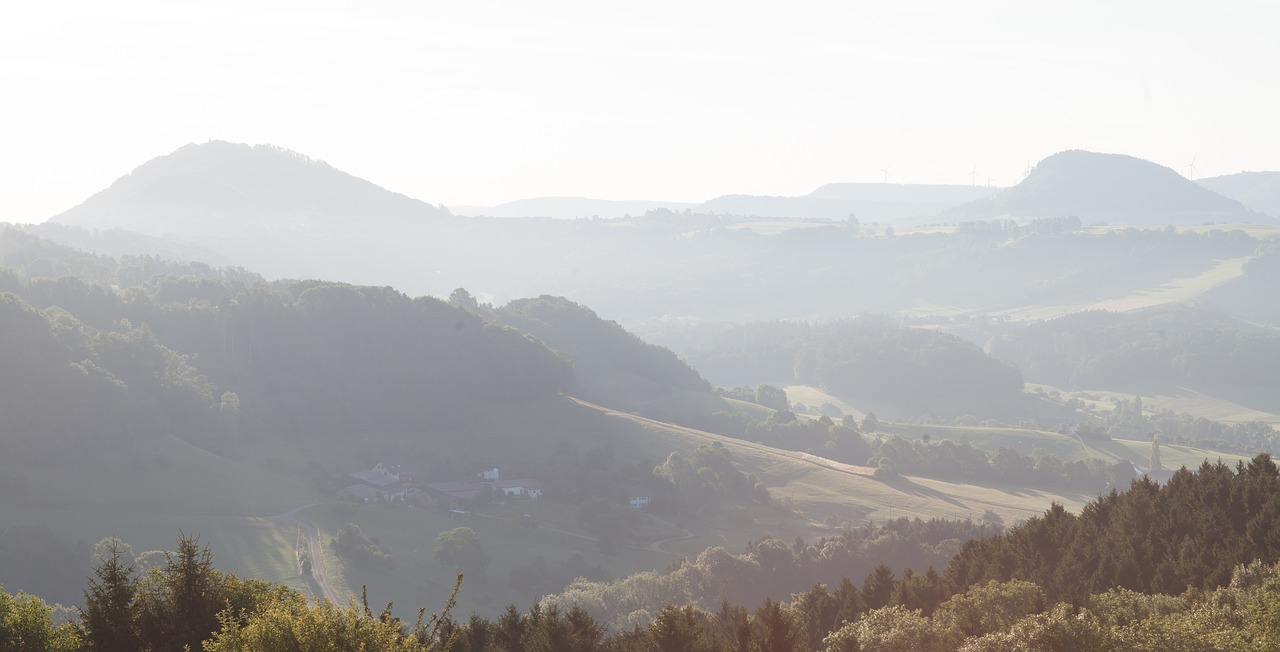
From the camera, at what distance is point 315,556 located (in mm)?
99062

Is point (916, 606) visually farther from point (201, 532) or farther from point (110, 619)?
point (201, 532)

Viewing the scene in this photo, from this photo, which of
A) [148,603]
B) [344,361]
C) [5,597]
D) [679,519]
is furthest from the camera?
[344,361]

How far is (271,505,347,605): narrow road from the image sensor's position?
90438mm

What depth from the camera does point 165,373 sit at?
140375 mm

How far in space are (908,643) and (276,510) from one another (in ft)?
287

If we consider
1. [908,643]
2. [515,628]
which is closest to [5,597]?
[515,628]

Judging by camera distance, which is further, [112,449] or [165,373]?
[165,373]

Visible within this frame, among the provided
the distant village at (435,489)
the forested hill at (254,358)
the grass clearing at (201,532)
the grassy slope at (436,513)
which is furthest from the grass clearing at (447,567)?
the forested hill at (254,358)

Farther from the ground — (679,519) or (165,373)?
(165,373)

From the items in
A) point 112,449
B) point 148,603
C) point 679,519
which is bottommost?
point 679,519

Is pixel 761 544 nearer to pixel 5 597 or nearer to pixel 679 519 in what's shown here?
pixel 679 519

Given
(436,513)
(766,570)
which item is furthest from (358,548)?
(766,570)

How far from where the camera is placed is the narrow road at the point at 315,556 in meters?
90.4

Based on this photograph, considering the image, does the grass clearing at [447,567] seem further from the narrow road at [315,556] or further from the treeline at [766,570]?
the treeline at [766,570]
